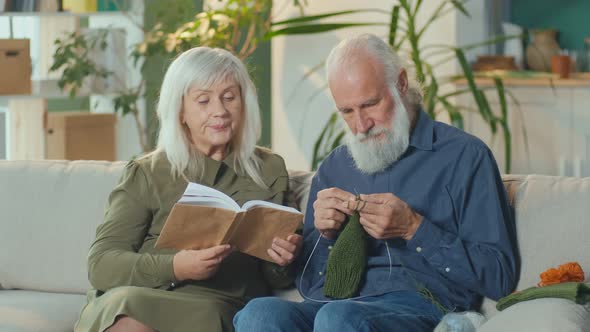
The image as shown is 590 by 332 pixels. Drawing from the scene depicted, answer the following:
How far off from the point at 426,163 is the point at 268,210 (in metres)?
0.42

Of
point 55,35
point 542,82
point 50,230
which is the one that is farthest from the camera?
point 55,35

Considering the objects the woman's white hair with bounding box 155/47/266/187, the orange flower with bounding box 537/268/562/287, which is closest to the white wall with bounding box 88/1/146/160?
the woman's white hair with bounding box 155/47/266/187

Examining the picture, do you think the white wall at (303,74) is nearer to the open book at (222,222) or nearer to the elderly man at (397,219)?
the elderly man at (397,219)

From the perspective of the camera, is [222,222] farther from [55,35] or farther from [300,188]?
[55,35]

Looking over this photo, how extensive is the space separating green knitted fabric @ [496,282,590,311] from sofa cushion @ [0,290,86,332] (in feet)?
4.07

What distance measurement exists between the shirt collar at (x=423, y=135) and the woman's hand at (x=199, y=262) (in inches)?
20.7

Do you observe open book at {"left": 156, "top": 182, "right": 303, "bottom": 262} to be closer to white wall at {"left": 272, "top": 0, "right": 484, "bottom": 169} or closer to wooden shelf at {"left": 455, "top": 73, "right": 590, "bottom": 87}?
white wall at {"left": 272, "top": 0, "right": 484, "bottom": 169}

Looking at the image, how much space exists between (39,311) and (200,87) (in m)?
0.77

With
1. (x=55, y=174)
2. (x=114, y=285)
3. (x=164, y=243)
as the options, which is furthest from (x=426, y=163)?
(x=55, y=174)

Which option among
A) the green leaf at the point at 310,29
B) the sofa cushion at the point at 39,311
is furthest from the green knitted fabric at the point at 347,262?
the green leaf at the point at 310,29

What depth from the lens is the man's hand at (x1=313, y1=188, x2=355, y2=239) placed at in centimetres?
237

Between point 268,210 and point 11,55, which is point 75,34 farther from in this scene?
point 268,210

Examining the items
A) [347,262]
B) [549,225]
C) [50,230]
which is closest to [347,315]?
[347,262]

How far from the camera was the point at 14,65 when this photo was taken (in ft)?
16.1
